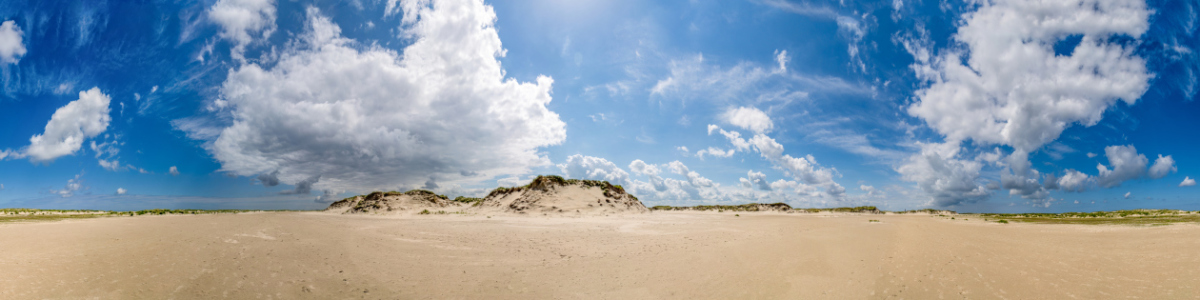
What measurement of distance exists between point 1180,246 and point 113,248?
3094cm

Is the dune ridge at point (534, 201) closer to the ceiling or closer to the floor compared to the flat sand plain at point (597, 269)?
closer to the ceiling

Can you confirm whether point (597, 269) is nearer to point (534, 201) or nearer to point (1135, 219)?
point (534, 201)

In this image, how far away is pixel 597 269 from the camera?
984 cm

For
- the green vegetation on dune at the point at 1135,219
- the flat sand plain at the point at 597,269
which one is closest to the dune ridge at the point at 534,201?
the flat sand plain at the point at 597,269

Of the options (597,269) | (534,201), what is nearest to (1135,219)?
(597,269)

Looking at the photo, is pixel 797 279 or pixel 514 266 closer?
pixel 797 279

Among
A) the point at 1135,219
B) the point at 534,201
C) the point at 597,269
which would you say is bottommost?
the point at 597,269

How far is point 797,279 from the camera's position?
8531 millimetres

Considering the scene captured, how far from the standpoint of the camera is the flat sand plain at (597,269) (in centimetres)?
743

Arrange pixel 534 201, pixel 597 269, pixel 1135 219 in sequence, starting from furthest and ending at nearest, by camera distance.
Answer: pixel 534 201 → pixel 1135 219 → pixel 597 269

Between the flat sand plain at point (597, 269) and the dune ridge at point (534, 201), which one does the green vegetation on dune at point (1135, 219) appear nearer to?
the flat sand plain at point (597, 269)

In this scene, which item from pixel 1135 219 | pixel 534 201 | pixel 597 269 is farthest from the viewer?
pixel 534 201

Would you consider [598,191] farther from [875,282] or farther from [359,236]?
[875,282]

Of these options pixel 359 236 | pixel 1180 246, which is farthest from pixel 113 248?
pixel 1180 246
